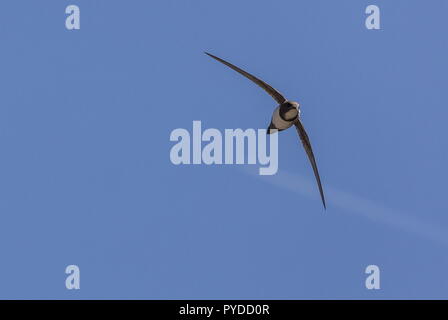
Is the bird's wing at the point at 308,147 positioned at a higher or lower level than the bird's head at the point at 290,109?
lower

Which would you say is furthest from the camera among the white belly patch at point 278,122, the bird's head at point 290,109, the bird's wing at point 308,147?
the bird's wing at point 308,147

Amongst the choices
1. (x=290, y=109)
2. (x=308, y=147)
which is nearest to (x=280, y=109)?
(x=290, y=109)

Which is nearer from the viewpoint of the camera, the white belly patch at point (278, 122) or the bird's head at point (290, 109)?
the bird's head at point (290, 109)

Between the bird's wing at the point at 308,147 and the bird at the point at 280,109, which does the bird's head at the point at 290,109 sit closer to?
the bird at the point at 280,109

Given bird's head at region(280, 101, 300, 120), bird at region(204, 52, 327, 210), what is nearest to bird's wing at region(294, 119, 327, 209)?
bird at region(204, 52, 327, 210)

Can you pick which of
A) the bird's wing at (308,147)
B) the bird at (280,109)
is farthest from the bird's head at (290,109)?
the bird's wing at (308,147)

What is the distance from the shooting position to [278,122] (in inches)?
963

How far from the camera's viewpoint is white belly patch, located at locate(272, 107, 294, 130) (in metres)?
24.1

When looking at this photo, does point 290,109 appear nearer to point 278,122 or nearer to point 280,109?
point 280,109

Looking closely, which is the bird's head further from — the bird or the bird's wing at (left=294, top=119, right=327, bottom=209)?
the bird's wing at (left=294, top=119, right=327, bottom=209)

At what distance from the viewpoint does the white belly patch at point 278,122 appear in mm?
24128
